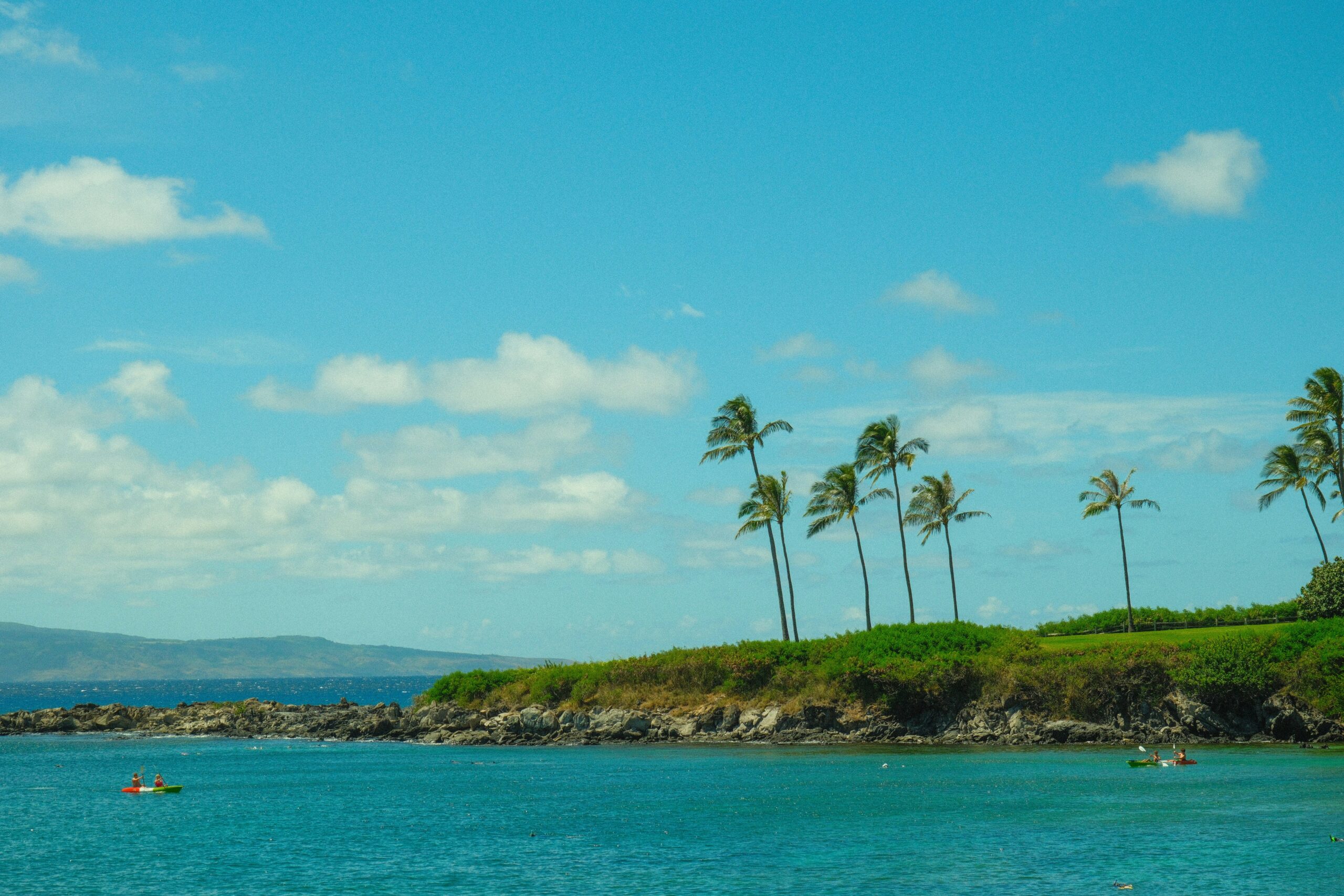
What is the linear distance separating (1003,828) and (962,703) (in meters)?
31.9

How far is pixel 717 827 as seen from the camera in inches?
1694

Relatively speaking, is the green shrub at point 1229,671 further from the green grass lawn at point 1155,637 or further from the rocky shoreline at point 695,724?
the green grass lawn at point 1155,637

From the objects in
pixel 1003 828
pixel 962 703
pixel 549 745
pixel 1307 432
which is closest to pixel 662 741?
pixel 549 745

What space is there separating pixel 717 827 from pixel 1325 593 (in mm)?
42566

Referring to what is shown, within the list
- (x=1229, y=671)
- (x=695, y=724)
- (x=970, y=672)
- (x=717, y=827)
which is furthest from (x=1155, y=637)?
(x=717, y=827)

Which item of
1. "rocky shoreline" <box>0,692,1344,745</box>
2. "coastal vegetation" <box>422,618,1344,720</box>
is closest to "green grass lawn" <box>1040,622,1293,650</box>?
"coastal vegetation" <box>422,618,1344,720</box>

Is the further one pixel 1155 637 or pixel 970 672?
pixel 970 672

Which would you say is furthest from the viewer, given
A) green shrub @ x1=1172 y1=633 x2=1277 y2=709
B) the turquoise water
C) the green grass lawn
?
the green grass lawn

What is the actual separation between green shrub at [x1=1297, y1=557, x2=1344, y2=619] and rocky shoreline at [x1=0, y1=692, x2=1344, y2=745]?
8950 millimetres

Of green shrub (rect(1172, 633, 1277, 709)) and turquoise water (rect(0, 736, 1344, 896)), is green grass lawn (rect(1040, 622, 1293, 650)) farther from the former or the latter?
turquoise water (rect(0, 736, 1344, 896))

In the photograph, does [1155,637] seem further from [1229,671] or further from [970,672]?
[970,672]

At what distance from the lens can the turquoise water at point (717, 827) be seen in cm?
3391

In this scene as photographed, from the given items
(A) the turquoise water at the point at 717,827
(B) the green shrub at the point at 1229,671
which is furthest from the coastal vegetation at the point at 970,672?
(A) the turquoise water at the point at 717,827

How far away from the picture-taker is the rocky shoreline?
62594 mm
